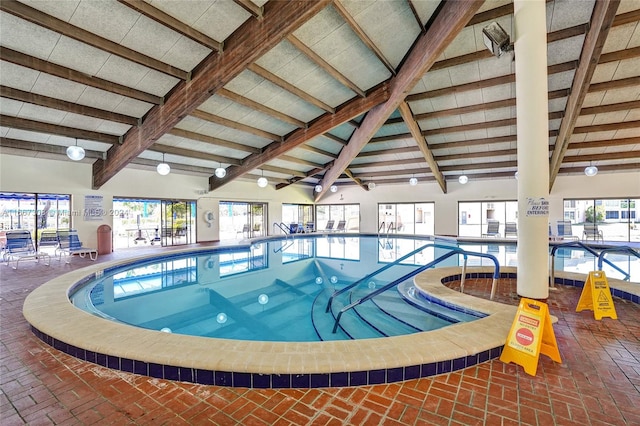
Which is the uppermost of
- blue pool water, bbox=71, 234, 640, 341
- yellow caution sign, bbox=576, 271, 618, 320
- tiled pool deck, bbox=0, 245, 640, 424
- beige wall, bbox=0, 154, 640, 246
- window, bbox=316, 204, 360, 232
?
beige wall, bbox=0, 154, 640, 246

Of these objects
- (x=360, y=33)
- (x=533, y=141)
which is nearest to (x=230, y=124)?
(x=360, y=33)

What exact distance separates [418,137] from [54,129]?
837cm

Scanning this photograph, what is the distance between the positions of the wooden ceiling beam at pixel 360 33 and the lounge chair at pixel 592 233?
375 inches

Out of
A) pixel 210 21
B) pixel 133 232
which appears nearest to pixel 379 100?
pixel 210 21

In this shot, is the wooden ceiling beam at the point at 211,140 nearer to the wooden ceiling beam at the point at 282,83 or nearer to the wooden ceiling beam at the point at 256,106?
the wooden ceiling beam at the point at 256,106

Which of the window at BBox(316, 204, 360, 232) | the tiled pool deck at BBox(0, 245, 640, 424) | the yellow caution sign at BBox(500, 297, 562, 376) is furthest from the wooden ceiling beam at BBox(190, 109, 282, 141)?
the window at BBox(316, 204, 360, 232)

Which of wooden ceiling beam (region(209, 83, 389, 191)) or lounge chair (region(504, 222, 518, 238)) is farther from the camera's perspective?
lounge chair (region(504, 222, 518, 238))

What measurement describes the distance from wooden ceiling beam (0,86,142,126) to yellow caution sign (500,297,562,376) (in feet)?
23.1

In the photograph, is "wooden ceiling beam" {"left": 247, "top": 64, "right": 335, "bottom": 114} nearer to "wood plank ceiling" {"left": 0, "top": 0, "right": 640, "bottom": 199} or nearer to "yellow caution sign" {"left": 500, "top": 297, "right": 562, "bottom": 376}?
"wood plank ceiling" {"left": 0, "top": 0, "right": 640, "bottom": 199}

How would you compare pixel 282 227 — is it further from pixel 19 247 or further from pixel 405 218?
pixel 19 247

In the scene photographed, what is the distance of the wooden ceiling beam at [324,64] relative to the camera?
435cm

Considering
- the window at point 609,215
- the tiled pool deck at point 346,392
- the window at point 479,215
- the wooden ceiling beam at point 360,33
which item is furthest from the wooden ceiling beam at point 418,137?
the tiled pool deck at point 346,392

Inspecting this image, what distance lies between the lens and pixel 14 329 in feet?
9.00

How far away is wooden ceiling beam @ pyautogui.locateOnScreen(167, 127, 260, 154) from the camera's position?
6780 millimetres
